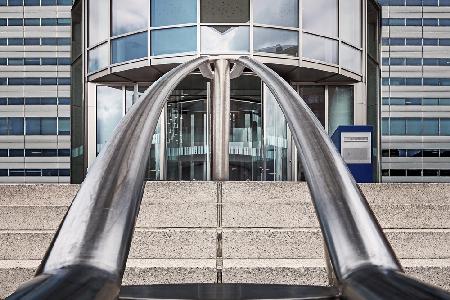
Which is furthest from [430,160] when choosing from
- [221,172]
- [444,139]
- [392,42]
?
[221,172]

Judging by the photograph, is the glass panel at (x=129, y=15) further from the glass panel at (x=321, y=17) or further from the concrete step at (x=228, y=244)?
the concrete step at (x=228, y=244)

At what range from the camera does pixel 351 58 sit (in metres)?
15.3

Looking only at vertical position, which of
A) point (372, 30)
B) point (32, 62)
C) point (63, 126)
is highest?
point (32, 62)

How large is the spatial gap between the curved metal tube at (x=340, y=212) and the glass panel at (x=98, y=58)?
1381cm

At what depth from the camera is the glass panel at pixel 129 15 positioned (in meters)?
14.6

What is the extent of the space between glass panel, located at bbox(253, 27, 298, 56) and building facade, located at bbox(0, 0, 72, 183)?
77.8m

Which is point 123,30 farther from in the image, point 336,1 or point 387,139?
point 387,139

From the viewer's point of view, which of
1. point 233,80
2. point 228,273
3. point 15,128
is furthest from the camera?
point 15,128

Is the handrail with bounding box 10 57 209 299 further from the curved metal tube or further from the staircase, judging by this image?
the staircase

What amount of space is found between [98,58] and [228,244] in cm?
1185

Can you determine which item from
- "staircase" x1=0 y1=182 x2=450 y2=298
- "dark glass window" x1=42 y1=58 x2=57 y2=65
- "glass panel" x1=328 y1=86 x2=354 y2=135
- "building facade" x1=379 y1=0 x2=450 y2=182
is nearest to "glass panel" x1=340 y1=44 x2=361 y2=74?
"glass panel" x1=328 y1=86 x2=354 y2=135

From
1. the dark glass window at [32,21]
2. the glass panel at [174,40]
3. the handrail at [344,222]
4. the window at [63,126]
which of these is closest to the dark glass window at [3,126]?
the window at [63,126]

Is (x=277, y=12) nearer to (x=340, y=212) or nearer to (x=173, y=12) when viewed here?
(x=173, y=12)

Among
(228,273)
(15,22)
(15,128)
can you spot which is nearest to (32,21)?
(15,22)
